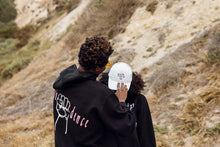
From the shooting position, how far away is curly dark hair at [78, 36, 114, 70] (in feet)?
5.52

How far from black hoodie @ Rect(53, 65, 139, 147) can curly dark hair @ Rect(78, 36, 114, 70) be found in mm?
74

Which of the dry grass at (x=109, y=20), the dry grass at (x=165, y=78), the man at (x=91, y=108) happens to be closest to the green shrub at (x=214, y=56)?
the dry grass at (x=165, y=78)

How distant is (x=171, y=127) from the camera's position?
4.55m

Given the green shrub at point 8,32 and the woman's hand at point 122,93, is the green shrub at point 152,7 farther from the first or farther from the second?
the green shrub at point 8,32

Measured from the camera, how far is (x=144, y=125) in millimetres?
2098

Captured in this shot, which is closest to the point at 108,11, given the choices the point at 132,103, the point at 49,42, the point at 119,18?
the point at 119,18

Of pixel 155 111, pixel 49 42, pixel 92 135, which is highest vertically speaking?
pixel 92 135

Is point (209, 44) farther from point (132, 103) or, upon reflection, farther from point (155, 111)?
point (132, 103)

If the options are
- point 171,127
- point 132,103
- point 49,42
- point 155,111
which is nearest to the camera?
point 132,103

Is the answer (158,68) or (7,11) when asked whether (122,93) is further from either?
(7,11)

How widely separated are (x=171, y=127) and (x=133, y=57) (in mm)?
4524

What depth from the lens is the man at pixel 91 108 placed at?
5.26 ft

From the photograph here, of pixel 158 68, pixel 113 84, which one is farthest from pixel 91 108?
pixel 158 68

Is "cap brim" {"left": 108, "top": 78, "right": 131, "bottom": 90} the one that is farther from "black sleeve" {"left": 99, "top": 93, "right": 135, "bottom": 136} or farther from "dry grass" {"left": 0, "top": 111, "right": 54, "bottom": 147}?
"dry grass" {"left": 0, "top": 111, "right": 54, "bottom": 147}
